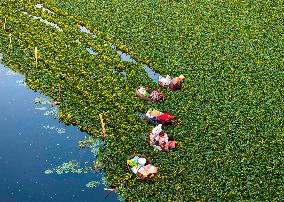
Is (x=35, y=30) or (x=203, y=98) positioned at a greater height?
(x=35, y=30)

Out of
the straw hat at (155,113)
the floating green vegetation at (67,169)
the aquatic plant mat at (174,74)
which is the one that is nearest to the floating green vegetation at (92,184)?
the aquatic plant mat at (174,74)

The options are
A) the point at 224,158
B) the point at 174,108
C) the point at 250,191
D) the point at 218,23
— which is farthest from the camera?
the point at 218,23

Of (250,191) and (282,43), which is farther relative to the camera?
(282,43)

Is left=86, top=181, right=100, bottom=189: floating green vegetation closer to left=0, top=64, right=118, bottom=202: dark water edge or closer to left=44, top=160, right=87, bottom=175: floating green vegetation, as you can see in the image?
left=0, top=64, right=118, bottom=202: dark water edge

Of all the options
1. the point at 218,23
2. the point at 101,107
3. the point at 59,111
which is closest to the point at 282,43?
the point at 218,23

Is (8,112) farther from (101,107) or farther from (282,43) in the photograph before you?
(282,43)

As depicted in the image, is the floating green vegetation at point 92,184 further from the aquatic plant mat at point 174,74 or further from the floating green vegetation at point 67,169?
the floating green vegetation at point 67,169
